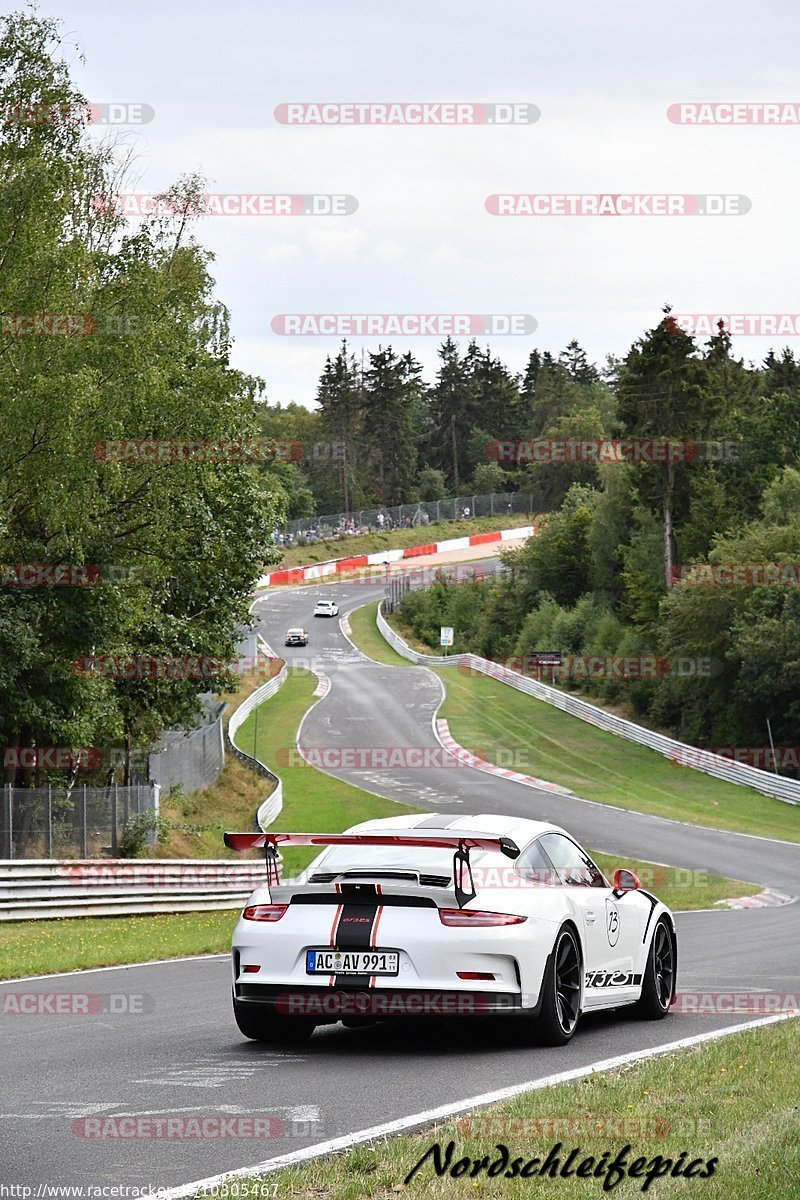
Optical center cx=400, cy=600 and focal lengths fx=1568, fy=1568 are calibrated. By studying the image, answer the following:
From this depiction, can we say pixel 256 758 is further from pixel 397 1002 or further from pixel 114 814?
pixel 397 1002

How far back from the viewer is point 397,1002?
29.8 ft

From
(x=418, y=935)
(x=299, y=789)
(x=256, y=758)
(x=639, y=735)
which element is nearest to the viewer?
(x=418, y=935)

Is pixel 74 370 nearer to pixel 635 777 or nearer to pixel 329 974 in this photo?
pixel 329 974

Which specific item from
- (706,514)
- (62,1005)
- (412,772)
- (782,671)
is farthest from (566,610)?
(62,1005)

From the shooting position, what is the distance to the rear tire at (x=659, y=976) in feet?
36.9

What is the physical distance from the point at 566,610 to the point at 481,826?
285 ft

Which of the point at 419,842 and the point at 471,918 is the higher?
the point at 419,842

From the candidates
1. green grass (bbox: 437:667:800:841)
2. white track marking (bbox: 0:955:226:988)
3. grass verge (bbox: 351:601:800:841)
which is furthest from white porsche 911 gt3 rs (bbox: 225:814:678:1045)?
green grass (bbox: 437:667:800:841)

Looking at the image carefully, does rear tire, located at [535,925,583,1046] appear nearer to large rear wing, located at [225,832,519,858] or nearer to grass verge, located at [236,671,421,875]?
large rear wing, located at [225,832,519,858]

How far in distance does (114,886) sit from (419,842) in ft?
51.8

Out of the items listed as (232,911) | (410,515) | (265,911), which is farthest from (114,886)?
(410,515)

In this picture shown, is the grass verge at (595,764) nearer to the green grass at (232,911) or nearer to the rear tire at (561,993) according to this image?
the green grass at (232,911)

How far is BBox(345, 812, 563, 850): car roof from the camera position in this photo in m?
10.1

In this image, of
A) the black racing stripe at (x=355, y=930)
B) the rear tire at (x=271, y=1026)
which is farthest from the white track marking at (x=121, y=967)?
the black racing stripe at (x=355, y=930)
